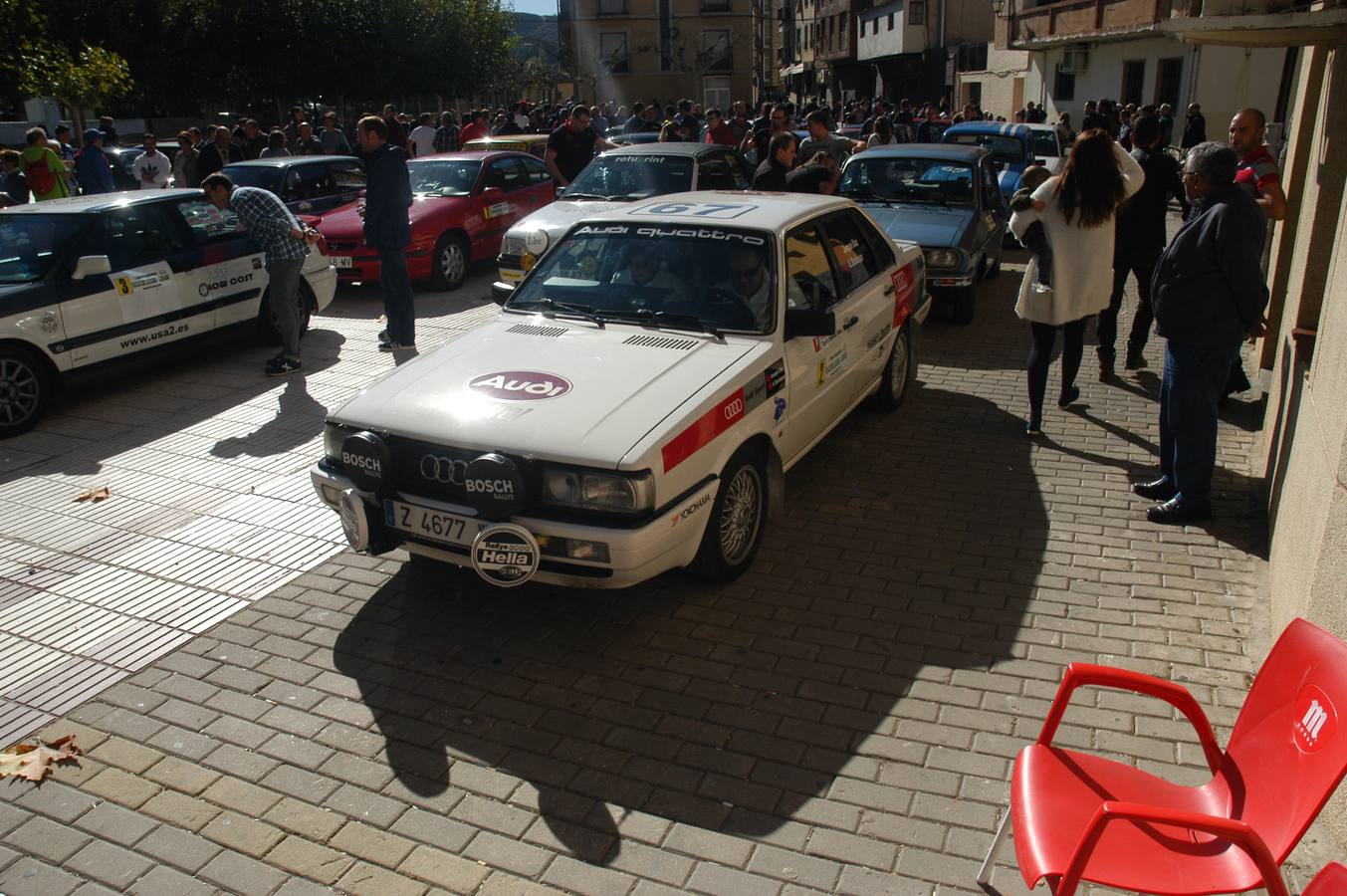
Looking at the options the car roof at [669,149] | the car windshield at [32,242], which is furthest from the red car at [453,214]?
the car windshield at [32,242]

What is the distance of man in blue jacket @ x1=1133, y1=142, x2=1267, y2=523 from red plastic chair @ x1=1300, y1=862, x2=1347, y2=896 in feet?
12.4

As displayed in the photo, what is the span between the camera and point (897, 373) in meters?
7.52

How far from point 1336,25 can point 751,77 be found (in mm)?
63217

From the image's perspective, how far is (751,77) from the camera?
213 ft

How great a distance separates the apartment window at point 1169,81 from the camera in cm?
Answer: 2716

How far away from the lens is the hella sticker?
4.51 meters

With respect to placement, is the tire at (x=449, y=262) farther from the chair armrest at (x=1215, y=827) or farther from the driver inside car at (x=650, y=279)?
the chair armrest at (x=1215, y=827)

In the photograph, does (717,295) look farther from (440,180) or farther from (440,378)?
(440,180)

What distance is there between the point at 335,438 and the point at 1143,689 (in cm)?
351

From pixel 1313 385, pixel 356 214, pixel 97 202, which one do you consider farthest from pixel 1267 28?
pixel 356 214

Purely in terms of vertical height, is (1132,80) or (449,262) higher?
(1132,80)

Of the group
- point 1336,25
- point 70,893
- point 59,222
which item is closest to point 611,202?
point 59,222

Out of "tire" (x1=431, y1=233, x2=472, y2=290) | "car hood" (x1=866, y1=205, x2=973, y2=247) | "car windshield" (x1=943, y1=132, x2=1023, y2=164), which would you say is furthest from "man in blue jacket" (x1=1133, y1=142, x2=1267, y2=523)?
"car windshield" (x1=943, y1=132, x2=1023, y2=164)

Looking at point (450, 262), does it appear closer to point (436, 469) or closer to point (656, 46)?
point (436, 469)
